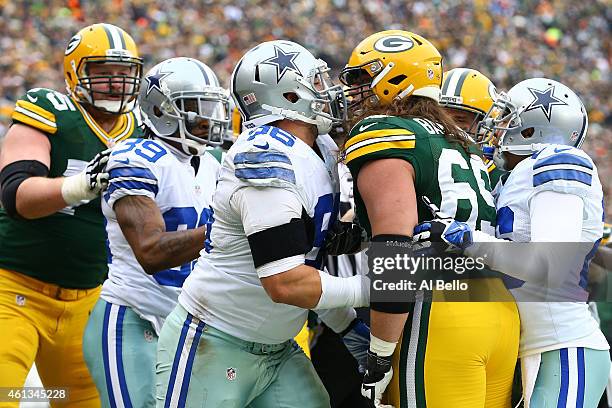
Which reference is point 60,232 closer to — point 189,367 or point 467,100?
point 189,367

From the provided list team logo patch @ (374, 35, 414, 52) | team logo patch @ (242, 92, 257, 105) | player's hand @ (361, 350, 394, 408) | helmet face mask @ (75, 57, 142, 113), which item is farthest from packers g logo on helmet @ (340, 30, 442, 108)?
helmet face mask @ (75, 57, 142, 113)

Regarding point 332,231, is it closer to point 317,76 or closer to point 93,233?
point 317,76

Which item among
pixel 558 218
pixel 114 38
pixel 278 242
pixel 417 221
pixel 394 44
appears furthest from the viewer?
pixel 114 38

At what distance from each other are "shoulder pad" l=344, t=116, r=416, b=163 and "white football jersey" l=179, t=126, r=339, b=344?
18cm

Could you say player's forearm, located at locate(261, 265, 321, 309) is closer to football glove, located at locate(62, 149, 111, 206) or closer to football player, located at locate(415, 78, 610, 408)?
football player, located at locate(415, 78, 610, 408)

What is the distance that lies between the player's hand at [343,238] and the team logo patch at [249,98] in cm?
53

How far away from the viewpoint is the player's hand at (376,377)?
3027mm

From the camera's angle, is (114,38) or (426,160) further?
(114,38)

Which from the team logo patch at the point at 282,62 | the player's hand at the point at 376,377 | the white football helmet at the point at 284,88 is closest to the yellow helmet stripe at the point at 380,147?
the white football helmet at the point at 284,88

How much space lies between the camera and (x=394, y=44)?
11.0ft

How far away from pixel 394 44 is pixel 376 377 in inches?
47.0

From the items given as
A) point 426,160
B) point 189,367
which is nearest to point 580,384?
point 426,160

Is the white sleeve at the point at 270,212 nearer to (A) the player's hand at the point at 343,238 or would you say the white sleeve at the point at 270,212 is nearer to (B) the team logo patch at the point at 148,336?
(A) the player's hand at the point at 343,238

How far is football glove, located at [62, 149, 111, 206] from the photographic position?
386 cm
